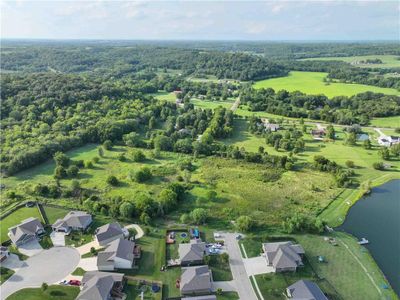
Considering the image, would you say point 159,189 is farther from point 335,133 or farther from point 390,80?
point 390,80

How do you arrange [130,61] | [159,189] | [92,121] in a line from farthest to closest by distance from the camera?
[130,61], [92,121], [159,189]

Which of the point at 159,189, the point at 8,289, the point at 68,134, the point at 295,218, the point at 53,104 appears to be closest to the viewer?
the point at 8,289

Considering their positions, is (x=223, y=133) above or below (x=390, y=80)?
below

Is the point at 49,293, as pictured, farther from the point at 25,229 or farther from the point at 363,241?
the point at 363,241

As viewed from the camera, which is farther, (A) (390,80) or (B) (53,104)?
(A) (390,80)

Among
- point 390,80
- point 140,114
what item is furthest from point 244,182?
point 390,80

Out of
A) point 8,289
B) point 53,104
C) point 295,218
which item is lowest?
point 8,289

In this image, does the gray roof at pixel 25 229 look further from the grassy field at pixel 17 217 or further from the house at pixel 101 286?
the house at pixel 101 286

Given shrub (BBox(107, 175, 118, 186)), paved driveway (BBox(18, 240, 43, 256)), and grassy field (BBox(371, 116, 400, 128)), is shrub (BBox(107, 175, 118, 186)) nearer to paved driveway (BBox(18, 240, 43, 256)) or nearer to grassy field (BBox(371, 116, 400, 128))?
paved driveway (BBox(18, 240, 43, 256))
